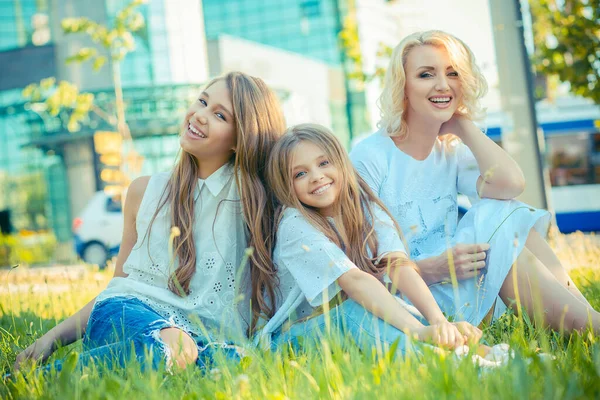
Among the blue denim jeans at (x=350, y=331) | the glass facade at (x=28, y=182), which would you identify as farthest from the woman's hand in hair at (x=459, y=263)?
the glass facade at (x=28, y=182)

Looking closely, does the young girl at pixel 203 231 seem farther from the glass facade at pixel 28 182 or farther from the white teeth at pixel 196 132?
the glass facade at pixel 28 182

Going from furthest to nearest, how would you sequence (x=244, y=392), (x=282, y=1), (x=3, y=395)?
(x=282, y=1), (x=3, y=395), (x=244, y=392)

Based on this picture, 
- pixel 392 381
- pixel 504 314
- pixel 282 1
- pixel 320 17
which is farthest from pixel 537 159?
pixel 282 1

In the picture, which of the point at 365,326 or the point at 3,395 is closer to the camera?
the point at 3,395

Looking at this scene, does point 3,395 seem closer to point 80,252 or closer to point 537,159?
point 537,159

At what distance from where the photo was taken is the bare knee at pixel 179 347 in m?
2.51

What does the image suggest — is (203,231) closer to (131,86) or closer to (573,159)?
(573,159)

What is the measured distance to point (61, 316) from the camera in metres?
4.42

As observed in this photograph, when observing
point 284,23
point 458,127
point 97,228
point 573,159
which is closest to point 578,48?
point 458,127

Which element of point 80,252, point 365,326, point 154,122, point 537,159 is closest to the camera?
point 365,326

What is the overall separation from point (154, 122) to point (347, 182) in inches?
946

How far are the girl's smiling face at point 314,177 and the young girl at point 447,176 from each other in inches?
16.2

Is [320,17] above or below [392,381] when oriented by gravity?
above

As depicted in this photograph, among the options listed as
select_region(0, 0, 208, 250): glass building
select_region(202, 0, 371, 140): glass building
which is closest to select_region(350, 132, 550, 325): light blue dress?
select_region(0, 0, 208, 250): glass building
